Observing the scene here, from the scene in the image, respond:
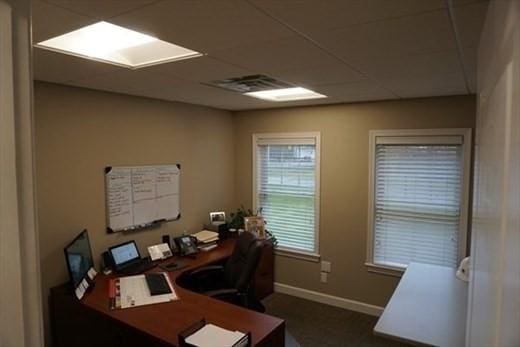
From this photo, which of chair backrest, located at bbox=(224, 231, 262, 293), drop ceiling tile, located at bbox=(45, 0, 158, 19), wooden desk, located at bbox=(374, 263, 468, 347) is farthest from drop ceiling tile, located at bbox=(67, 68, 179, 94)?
wooden desk, located at bbox=(374, 263, 468, 347)

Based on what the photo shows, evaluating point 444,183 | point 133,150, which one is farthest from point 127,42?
point 444,183

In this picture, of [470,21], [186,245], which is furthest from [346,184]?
[470,21]

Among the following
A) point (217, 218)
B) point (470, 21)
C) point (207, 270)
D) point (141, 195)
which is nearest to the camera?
point (470, 21)

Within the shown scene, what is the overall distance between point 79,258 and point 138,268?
59 centimetres

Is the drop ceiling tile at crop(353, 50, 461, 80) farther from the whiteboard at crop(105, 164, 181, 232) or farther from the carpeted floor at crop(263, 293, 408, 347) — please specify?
the carpeted floor at crop(263, 293, 408, 347)

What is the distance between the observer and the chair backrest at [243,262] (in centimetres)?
285

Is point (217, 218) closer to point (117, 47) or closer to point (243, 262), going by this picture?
point (243, 262)

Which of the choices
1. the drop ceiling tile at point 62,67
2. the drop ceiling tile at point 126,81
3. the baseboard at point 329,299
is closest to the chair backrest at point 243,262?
the baseboard at point 329,299

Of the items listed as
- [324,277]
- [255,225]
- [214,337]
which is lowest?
[324,277]

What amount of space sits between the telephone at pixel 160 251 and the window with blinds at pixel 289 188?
143cm

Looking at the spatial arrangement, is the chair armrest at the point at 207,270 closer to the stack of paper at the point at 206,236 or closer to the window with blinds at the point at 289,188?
the stack of paper at the point at 206,236

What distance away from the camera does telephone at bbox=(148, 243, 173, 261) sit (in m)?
3.34

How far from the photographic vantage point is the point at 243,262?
10.3 feet

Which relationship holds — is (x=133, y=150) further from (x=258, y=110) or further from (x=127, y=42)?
(x=258, y=110)
